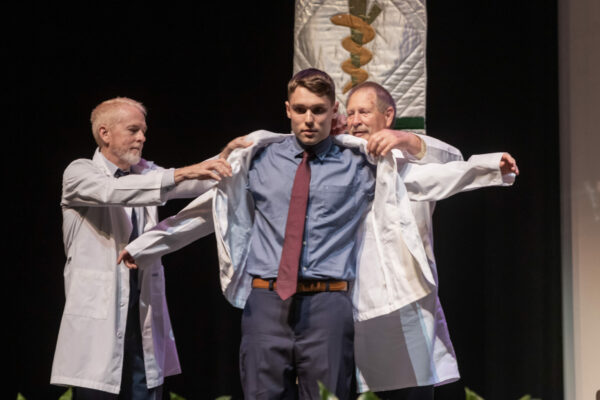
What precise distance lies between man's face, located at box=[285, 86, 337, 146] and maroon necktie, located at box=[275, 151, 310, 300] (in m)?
0.10

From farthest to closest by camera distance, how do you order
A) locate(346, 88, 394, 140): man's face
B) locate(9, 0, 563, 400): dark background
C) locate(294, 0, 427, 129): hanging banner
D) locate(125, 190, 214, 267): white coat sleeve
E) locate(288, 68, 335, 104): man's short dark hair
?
locate(9, 0, 563, 400): dark background → locate(294, 0, 427, 129): hanging banner → locate(346, 88, 394, 140): man's face → locate(125, 190, 214, 267): white coat sleeve → locate(288, 68, 335, 104): man's short dark hair

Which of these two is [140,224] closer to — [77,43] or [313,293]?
[313,293]

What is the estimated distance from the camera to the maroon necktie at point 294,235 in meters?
2.81

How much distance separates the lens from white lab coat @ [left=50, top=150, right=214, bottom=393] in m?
3.29

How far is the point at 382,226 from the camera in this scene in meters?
3.04

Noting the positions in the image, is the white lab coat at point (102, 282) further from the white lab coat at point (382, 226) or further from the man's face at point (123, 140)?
the white lab coat at point (382, 226)

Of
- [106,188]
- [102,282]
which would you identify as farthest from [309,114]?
[102,282]

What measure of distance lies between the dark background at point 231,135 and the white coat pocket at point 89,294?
104 cm

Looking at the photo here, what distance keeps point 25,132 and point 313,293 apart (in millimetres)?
2254

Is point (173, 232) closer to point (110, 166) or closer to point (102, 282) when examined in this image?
point (102, 282)

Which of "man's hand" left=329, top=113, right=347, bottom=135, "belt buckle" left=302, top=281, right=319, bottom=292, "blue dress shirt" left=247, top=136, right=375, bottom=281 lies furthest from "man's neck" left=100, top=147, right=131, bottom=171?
"belt buckle" left=302, top=281, right=319, bottom=292

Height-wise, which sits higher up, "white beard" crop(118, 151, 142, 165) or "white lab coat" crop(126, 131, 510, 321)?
"white beard" crop(118, 151, 142, 165)

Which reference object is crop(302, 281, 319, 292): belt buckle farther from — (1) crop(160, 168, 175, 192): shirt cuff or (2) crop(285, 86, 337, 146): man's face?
(1) crop(160, 168, 175, 192): shirt cuff

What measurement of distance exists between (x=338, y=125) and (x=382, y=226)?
0.54 m
